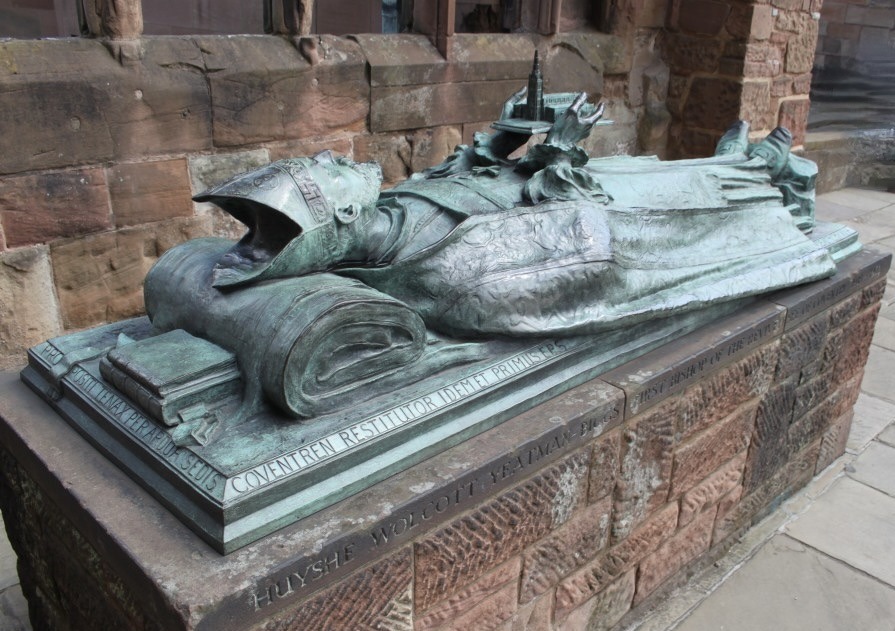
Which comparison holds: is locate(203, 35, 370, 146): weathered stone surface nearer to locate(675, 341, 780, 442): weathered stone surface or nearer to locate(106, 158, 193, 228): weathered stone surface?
locate(106, 158, 193, 228): weathered stone surface

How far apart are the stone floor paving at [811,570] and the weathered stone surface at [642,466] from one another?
439 mm

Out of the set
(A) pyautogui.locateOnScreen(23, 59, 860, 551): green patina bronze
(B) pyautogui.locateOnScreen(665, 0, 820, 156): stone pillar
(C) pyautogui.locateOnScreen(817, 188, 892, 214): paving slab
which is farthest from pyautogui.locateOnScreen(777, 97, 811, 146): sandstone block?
(A) pyautogui.locateOnScreen(23, 59, 860, 551): green patina bronze

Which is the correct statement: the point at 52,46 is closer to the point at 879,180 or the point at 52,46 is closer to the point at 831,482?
the point at 831,482

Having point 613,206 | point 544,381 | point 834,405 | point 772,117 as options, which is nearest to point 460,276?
point 544,381

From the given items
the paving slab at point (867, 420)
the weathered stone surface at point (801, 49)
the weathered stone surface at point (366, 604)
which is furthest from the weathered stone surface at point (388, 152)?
the weathered stone surface at point (801, 49)

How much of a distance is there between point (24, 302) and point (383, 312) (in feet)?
8.20

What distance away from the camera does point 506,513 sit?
1.82 meters

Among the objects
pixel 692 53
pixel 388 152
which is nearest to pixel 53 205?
pixel 388 152

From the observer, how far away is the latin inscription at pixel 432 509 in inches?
55.7

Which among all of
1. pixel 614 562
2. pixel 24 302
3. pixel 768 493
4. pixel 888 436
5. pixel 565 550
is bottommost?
pixel 888 436

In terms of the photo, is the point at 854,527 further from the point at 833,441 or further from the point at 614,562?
the point at 614,562

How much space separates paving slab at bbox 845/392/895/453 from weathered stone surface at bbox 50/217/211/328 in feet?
11.0

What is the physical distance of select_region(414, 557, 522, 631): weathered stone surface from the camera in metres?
1.75

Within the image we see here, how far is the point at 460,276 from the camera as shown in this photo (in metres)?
1.93
